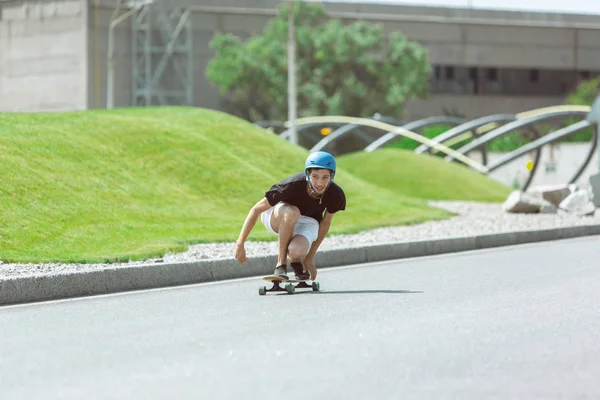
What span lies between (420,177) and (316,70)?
94.4ft

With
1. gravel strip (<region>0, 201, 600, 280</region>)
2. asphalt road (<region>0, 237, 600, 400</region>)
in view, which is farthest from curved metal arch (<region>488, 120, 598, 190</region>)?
asphalt road (<region>0, 237, 600, 400</region>)

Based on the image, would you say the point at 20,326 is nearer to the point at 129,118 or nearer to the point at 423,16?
the point at 129,118

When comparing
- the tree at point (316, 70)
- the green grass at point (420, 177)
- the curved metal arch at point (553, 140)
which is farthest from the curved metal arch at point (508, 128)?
the tree at point (316, 70)

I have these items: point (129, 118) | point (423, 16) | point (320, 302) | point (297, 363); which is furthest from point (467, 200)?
point (423, 16)

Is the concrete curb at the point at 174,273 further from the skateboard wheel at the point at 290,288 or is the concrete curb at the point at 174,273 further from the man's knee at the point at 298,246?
the man's knee at the point at 298,246

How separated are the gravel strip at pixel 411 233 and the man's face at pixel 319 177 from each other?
3030 mm

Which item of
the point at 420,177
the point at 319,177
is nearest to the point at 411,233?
the point at 319,177

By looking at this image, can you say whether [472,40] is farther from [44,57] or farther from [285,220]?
[285,220]

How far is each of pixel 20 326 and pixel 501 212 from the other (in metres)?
20.9

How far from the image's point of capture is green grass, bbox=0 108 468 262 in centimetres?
1770

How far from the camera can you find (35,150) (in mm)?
23125

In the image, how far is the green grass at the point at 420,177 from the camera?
3831cm

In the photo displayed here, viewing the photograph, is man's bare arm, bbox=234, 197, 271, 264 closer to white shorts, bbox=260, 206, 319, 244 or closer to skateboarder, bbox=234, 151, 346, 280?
skateboarder, bbox=234, 151, 346, 280

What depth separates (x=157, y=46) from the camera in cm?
6956
